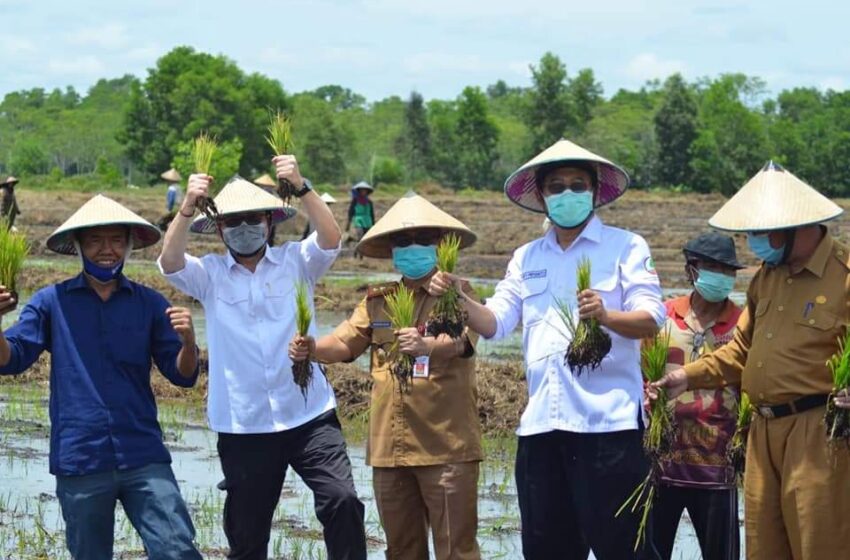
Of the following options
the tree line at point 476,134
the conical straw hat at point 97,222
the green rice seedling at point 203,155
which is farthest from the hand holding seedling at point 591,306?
the tree line at point 476,134

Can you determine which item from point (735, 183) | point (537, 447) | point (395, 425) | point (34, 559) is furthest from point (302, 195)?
point (735, 183)

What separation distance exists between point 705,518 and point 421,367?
4.60ft

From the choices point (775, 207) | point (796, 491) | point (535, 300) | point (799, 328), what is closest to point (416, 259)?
point (535, 300)

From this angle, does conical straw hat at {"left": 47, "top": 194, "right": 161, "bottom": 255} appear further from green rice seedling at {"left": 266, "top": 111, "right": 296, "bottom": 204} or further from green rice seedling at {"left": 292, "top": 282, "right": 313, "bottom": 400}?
green rice seedling at {"left": 292, "top": 282, "right": 313, "bottom": 400}

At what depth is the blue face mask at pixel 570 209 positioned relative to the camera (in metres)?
5.78

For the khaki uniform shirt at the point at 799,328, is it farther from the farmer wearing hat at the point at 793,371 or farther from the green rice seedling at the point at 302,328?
the green rice seedling at the point at 302,328

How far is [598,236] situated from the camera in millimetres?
5793

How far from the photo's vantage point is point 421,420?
613 centimetres

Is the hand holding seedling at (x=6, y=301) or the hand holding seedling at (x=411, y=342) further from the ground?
the hand holding seedling at (x=6, y=301)

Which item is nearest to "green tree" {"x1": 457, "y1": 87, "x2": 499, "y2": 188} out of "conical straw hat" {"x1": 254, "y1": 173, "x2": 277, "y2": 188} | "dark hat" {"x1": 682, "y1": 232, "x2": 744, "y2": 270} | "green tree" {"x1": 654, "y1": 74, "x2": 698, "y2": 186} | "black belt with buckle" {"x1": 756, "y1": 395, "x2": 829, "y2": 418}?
"green tree" {"x1": 654, "y1": 74, "x2": 698, "y2": 186}

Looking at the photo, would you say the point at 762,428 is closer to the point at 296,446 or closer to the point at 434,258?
the point at 434,258

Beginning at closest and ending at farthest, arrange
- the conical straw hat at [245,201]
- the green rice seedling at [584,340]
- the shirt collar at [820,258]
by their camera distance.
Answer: the shirt collar at [820,258], the green rice seedling at [584,340], the conical straw hat at [245,201]

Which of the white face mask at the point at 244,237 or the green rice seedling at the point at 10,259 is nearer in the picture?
the green rice seedling at the point at 10,259

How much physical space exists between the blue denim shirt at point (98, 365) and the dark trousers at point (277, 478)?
462 millimetres
